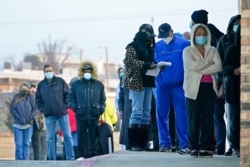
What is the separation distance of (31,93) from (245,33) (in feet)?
38.1

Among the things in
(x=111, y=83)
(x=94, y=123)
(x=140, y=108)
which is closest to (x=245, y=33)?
(x=140, y=108)

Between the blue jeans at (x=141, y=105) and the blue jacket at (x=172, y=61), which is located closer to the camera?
the blue jacket at (x=172, y=61)

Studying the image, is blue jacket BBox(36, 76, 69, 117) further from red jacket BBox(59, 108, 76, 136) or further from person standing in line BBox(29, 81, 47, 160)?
person standing in line BBox(29, 81, 47, 160)

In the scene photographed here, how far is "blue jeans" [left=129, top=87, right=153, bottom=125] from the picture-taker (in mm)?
15820

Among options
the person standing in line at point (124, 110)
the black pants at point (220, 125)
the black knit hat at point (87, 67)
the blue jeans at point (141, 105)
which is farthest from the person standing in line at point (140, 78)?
the black knit hat at point (87, 67)

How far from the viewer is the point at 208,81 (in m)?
14.0

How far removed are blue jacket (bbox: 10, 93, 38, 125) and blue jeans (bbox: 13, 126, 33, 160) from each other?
0.20 m

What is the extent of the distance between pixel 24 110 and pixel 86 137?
10.2ft

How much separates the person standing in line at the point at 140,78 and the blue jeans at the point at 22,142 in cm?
552

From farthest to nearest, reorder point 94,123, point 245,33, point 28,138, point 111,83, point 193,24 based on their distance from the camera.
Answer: point 111,83 < point 28,138 < point 94,123 < point 193,24 < point 245,33

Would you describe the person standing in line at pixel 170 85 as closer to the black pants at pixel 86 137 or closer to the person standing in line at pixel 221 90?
the person standing in line at pixel 221 90

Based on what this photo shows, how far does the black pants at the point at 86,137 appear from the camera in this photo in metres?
18.6

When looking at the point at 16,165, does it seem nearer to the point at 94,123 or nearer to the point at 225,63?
the point at 225,63

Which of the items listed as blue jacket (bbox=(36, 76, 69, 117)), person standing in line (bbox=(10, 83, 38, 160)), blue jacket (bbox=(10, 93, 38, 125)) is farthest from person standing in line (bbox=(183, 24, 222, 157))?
blue jacket (bbox=(10, 93, 38, 125))
